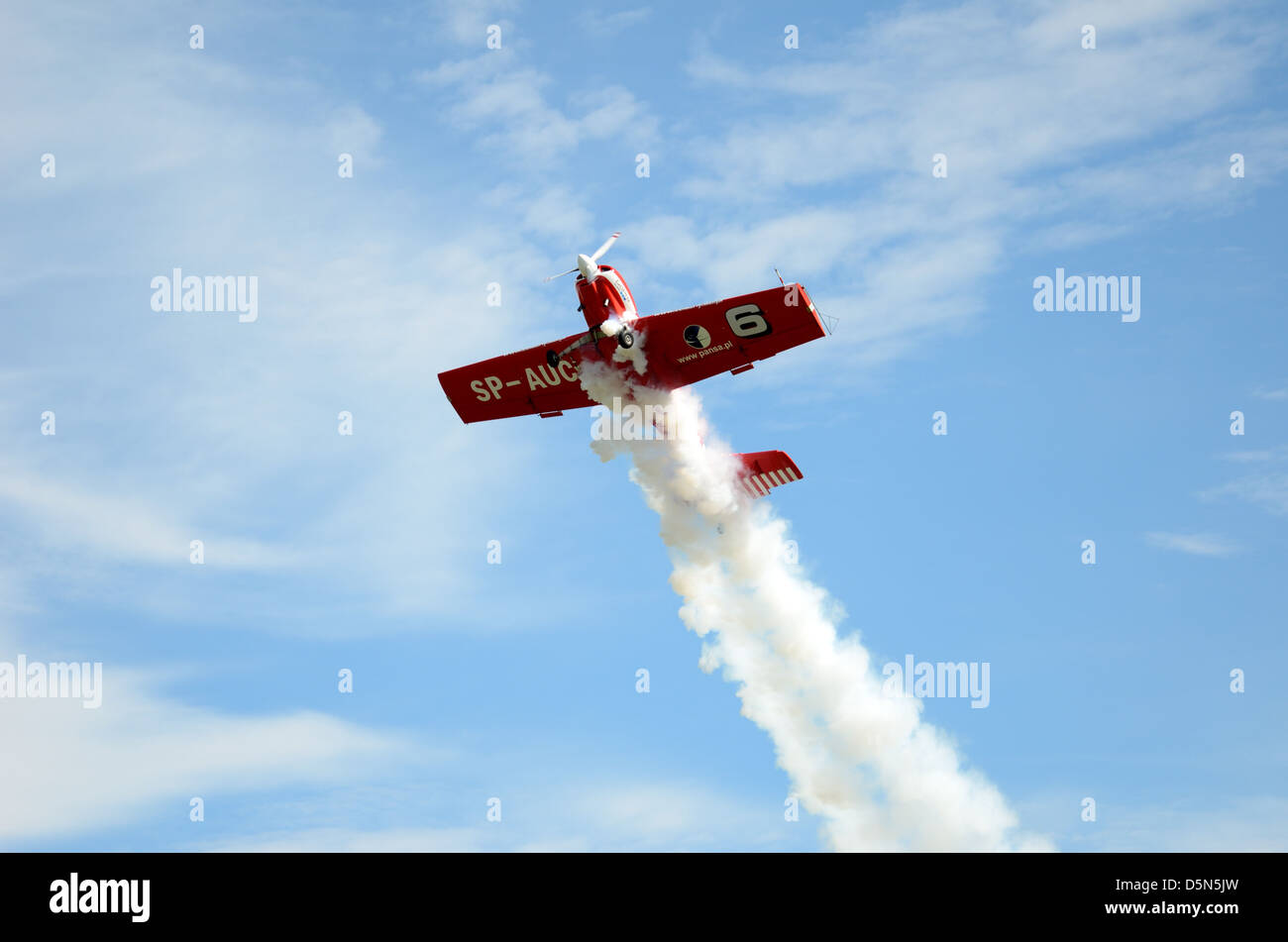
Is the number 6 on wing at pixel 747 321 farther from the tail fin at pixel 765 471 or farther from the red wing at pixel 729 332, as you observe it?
the tail fin at pixel 765 471

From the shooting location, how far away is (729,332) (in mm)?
55062

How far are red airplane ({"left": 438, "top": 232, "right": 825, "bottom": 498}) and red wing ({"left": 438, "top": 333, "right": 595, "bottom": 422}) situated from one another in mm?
39

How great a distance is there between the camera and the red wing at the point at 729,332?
5419cm

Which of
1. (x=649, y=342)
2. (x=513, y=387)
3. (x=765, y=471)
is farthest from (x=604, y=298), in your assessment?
(x=765, y=471)

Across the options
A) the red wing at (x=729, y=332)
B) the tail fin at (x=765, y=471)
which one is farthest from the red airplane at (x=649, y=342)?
the tail fin at (x=765, y=471)

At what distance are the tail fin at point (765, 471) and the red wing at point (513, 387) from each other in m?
6.86

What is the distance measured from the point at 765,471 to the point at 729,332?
733 centimetres

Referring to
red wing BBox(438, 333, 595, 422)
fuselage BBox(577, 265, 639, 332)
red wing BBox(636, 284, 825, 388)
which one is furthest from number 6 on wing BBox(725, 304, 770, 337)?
red wing BBox(438, 333, 595, 422)

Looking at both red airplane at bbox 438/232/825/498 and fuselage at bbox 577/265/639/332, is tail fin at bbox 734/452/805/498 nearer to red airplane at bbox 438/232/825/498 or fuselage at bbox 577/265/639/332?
red airplane at bbox 438/232/825/498
